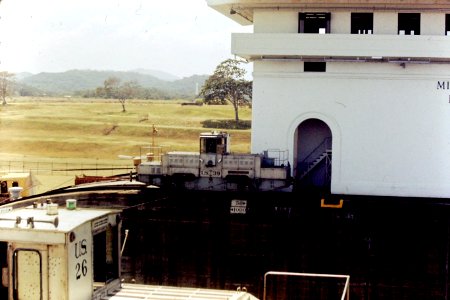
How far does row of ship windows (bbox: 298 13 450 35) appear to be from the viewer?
22.1 meters

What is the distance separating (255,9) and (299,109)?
13.1ft

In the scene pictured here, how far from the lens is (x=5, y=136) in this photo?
6894cm

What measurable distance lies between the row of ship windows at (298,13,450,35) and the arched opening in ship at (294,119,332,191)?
3534 millimetres

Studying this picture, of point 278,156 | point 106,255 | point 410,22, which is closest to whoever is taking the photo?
point 106,255

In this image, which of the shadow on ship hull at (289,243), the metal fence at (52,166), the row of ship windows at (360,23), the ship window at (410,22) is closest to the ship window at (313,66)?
the row of ship windows at (360,23)

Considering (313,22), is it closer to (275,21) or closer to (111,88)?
(275,21)

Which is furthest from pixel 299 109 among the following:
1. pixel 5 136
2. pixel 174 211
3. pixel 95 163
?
pixel 5 136

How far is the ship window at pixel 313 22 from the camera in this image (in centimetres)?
2258

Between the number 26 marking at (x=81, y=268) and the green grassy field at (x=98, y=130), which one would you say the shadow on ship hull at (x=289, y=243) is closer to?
the number 26 marking at (x=81, y=268)

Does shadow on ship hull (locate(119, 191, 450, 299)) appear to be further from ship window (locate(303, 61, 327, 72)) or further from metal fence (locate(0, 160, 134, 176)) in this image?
metal fence (locate(0, 160, 134, 176))

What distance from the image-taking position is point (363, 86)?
858 inches

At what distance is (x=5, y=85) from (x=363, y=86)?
279 feet

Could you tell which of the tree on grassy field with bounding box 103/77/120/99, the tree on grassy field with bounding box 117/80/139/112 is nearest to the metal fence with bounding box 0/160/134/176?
the tree on grassy field with bounding box 117/80/139/112

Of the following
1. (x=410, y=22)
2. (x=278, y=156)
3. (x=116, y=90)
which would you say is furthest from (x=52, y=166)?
(x=116, y=90)
